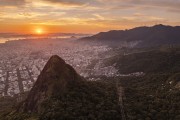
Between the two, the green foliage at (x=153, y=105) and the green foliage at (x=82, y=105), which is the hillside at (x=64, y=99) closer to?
the green foliage at (x=82, y=105)

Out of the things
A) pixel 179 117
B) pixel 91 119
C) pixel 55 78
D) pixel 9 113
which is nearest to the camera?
pixel 91 119

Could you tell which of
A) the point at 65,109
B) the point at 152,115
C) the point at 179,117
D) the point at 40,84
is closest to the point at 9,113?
the point at 40,84

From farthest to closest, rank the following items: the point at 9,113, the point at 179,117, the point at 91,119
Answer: the point at 9,113 → the point at 179,117 → the point at 91,119

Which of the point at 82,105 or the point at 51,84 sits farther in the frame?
the point at 51,84

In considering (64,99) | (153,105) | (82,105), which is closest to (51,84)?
(64,99)

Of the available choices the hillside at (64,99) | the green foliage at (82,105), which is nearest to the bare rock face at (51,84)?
the hillside at (64,99)

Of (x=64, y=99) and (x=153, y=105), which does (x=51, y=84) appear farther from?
(x=153, y=105)

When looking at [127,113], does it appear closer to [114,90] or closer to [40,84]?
[114,90]
